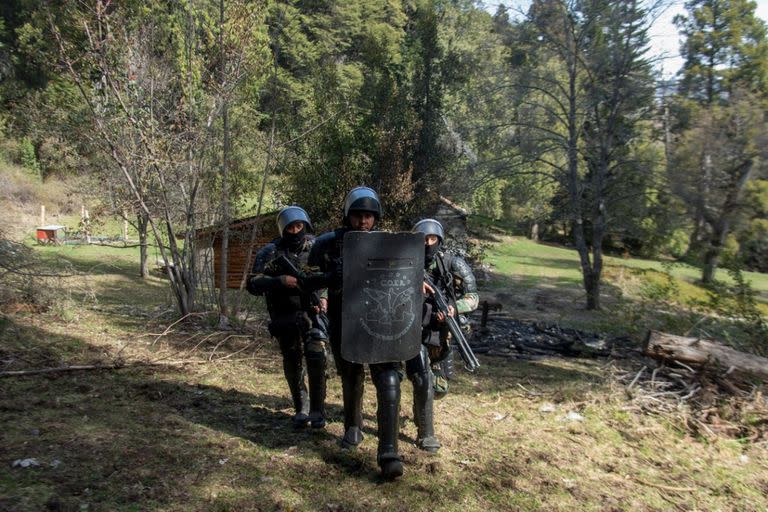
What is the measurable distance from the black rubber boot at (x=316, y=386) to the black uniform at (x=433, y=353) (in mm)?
736

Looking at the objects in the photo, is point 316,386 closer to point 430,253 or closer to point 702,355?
point 430,253

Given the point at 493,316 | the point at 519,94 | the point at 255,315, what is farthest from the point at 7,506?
the point at 519,94

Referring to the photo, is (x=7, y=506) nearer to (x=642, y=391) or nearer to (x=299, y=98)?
(x=642, y=391)

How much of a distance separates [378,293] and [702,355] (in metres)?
4.45

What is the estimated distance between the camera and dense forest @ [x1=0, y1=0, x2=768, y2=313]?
8.47 m

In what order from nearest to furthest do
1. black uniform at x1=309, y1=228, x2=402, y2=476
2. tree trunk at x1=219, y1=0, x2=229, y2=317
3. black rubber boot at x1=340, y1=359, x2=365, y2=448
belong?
black uniform at x1=309, y1=228, x2=402, y2=476 → black rubber boot at x1=340, y1=359, x2=365, y2=448 → tree trunk at x1=219, y1=0, x2=229, y2=317

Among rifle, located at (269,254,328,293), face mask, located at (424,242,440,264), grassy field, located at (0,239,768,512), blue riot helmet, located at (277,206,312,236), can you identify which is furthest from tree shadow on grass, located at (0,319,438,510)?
blue riot helmet, located at (277,206,312,236)

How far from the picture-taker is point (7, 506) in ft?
9.89

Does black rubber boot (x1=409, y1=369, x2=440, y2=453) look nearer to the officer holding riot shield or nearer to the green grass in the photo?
the officer holding riot shield

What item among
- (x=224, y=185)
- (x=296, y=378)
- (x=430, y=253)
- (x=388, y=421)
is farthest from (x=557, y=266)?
(x=388, y=421)

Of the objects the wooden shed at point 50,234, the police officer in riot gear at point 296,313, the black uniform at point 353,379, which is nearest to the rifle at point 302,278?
the police officer in riot gear at point 296,313

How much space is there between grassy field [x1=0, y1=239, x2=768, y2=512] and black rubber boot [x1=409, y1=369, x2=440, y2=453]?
0.30 ft

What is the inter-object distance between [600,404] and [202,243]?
7.30 m

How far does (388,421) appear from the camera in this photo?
380 cm
